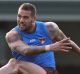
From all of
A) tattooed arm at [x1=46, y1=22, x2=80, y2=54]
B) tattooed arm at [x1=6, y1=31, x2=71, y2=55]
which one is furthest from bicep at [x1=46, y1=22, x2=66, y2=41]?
tattooed arm at [x1=6, y1=31, x2=71, y2=55]

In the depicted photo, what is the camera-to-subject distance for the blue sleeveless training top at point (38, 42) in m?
9.55

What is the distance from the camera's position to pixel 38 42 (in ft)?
31.4

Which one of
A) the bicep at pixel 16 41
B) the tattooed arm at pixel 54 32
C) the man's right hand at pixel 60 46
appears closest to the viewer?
the man's right hand at pixel 60 46

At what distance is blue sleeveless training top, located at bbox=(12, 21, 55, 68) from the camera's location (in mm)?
9555

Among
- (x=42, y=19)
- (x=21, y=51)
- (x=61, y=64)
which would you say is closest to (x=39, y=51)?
(x=21, y=51)

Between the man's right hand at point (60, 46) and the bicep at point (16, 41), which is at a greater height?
the man's right hand at point (60, 46)

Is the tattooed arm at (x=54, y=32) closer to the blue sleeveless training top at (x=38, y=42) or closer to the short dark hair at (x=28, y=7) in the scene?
the blue sleeveless training top at (x=38, y=42)

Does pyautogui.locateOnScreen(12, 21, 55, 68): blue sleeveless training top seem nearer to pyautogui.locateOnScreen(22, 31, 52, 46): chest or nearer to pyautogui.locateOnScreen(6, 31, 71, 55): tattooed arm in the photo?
pyautogui.locateOnScreen(22, 31, 52, 46): chest

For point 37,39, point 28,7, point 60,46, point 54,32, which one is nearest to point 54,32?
point 54,32

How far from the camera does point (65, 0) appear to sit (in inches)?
623

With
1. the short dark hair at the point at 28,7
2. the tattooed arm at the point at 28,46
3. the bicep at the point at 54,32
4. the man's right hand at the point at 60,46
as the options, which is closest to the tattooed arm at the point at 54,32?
the bicep at the point at 54,32

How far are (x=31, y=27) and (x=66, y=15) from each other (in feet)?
20.9

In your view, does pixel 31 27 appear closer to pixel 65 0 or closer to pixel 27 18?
pixel 27 18

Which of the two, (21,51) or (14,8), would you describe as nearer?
(21,51)
